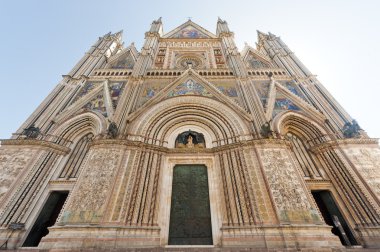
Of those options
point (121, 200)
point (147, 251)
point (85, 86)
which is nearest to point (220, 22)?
point (85, 86)

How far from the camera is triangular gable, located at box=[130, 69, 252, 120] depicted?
412 inches

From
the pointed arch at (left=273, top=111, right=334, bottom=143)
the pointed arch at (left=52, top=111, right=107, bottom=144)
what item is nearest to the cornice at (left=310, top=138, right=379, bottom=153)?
the pointed arch at (left=273, top=111, right=334, bottom=143)

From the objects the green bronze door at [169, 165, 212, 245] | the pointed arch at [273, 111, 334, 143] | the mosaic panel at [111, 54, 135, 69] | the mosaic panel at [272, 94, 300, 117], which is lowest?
the green bronze door at [169, 165, 212, 245]

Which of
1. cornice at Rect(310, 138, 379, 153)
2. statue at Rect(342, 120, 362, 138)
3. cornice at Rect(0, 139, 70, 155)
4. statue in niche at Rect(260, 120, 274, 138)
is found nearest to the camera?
cornice at Rect(0, 139, 70, 155)

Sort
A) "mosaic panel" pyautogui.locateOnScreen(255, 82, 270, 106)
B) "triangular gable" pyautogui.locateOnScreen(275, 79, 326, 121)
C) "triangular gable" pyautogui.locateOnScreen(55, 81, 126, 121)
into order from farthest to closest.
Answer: "mosaic panel" pyautogui.locateOnScreen(255, 82, 270, 106), "triangular gable" pyautogui.locateOnScreen(55, 81, 126, 121), "triangular gable" pyautogui.locateOnScreen(275, 79, 326, 121)

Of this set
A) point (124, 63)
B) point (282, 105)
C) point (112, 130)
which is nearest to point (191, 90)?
point (112, 130)

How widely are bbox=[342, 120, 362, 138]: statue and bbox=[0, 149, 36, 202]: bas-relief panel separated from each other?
14801mm

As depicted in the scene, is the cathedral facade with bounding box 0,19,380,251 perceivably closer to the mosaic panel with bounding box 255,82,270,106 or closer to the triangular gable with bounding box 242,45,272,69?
the mosaic panel with bounding box 255,82,270,106

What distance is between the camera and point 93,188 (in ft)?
23.3

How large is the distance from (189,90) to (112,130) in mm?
5373

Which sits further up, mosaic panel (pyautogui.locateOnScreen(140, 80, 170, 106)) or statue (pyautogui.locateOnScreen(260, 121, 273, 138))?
mosaic panel (pyautogui.locateOnScreen(140, 80, 170, 106))

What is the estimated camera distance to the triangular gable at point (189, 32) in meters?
19.7

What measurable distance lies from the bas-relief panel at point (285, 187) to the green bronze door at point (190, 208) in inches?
110

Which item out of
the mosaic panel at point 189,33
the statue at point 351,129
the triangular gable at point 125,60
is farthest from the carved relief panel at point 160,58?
the statue at point 351,129
